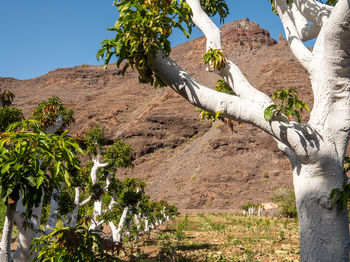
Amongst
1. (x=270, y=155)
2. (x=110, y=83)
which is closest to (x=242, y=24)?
(x=110, y=83)

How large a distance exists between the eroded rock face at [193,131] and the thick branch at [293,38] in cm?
3918

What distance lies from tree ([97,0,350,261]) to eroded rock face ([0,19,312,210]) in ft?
131

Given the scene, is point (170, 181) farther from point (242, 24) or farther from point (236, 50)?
point (242, 24)

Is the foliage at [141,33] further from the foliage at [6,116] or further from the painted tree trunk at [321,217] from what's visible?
the foliage at [6,116]

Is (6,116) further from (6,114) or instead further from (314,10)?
(314,10)

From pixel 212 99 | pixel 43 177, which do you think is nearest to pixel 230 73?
pixel 212 99

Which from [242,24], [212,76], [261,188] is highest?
[242,24]

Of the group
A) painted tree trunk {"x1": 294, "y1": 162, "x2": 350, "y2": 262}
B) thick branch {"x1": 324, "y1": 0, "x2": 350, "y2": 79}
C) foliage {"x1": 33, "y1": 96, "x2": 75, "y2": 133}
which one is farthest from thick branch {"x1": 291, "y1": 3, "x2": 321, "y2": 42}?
foliage {"x1": 33, "y1": 96, "x2": 75, "y2": 133}

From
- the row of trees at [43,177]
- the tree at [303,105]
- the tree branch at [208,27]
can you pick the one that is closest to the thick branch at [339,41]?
the tree at [303,105]

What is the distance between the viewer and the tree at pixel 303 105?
8.69 feet

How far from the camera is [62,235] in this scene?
3.07m

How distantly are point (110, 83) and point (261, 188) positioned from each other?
8007 centimetres

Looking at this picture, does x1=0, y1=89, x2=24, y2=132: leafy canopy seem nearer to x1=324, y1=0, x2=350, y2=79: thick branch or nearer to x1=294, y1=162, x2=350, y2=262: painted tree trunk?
x1=294, y1=162, x2=350, y2=262: painted tree trunk

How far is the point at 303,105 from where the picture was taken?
2996mm
